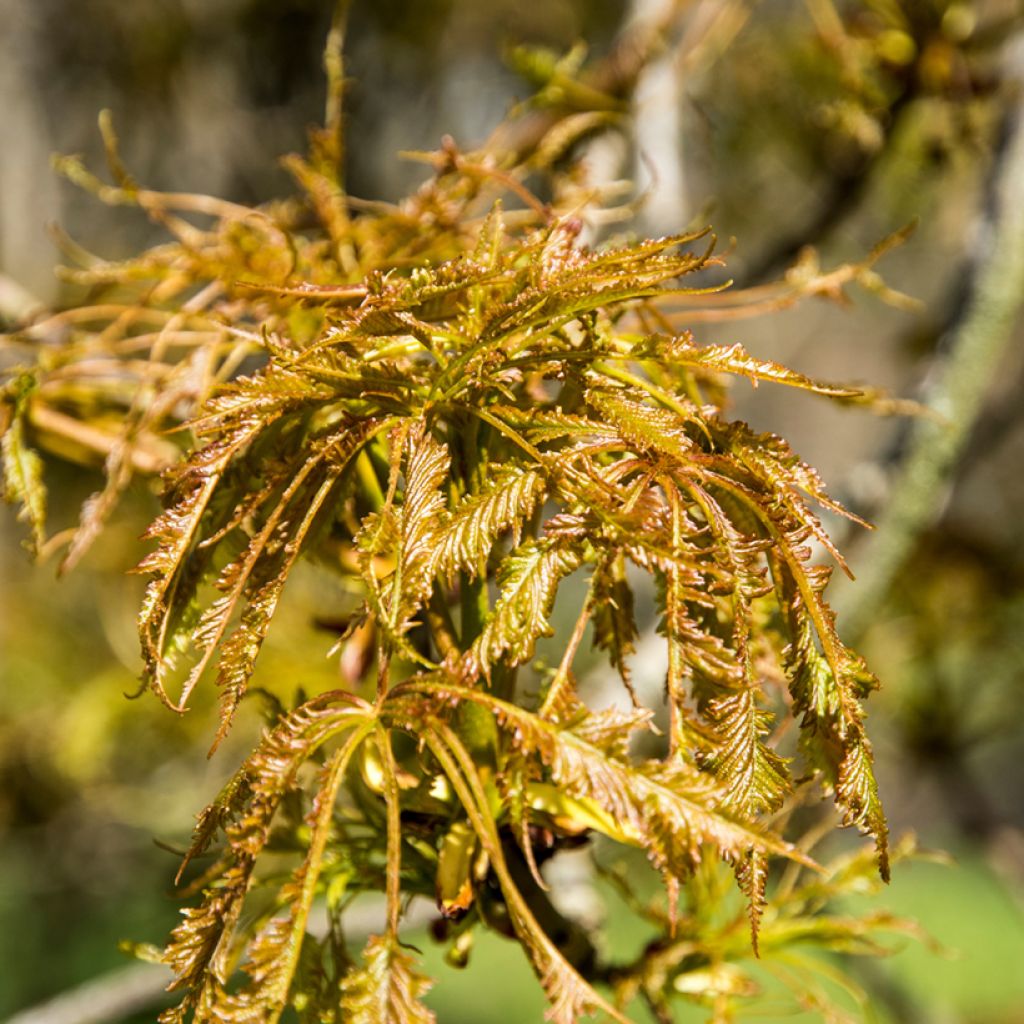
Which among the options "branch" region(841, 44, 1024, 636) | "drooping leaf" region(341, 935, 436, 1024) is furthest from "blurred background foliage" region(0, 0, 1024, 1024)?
"drooping leaf" region(341, 935, 436, 1024)

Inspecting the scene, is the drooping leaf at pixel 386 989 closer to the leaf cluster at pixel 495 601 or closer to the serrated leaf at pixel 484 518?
the leaf cluster at pixel 495 601

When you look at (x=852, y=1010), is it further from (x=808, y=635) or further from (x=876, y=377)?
(x=876, y=377)

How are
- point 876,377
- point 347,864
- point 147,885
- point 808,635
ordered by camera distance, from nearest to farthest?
point 808,635 → point 347,864 → point 147,885 → point 876,377

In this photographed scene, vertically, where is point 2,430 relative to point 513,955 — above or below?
above

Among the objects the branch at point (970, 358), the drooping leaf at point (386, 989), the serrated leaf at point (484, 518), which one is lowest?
the drooping leaf at point (386, 989)

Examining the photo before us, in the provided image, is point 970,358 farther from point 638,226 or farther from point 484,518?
point 484,518

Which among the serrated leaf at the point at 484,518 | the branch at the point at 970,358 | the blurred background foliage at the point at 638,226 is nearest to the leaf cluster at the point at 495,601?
the serrated leaf at the point at 484,518

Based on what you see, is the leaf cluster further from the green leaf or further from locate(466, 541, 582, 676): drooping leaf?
the green leaf

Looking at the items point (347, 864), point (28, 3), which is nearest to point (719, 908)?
point (347, 864)

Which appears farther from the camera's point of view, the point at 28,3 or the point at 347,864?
the point at 28,3
